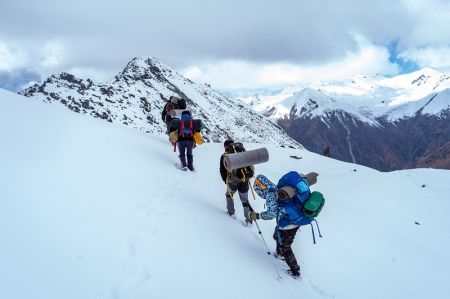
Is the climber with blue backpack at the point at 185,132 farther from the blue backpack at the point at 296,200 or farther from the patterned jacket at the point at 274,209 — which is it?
the blue backpack at the point at 296,200

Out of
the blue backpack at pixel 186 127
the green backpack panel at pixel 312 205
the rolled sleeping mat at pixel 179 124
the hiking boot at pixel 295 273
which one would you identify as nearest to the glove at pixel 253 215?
the hiking boot at pixel 295 273

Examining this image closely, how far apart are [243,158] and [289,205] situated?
2040 millimetres

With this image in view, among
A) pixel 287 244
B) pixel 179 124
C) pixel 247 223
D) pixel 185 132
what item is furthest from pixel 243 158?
pixel 179 124

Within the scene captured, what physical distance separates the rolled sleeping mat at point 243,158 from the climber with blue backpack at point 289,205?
0.82 metres

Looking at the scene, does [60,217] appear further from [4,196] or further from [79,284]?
[79,284]

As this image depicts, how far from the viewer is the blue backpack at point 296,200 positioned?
8.63 metres

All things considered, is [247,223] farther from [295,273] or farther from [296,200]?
[296,200]

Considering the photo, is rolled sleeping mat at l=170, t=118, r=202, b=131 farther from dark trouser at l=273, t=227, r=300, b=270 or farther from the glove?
dark trouser at l=273, t=227, r=300, b=270

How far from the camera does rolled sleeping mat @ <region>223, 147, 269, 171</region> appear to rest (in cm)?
1005

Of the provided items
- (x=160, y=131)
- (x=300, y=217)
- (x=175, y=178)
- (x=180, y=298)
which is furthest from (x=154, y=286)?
(x=160, y=131)

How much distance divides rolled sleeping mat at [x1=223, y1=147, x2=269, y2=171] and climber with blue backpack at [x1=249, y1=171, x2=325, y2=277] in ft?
2.68

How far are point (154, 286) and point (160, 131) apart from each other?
4796 inches

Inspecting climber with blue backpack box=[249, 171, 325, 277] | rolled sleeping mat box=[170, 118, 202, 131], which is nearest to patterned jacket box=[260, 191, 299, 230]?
climber with blue backpack box=[249, 171, 325, 277]

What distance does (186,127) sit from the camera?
14.8 m
